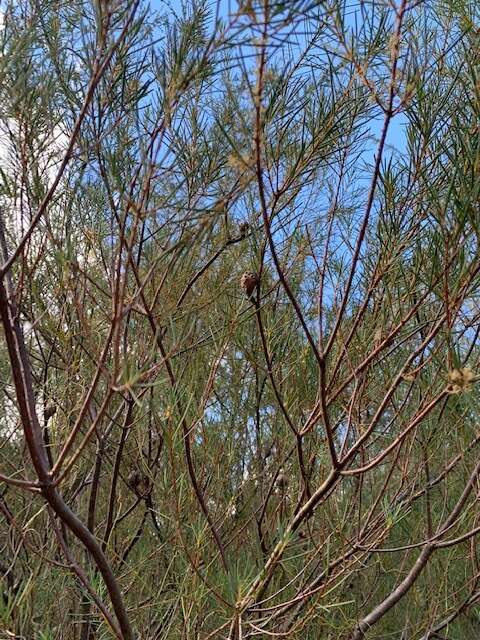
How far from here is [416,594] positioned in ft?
4.64

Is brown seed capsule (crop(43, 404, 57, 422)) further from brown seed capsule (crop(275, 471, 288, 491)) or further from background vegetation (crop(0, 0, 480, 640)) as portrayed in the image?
brown seed capsule (crop(275, 471, 288, 491))

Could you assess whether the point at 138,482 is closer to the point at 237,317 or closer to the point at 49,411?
the point at 49,411

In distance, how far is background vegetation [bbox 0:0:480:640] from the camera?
29.1 inches

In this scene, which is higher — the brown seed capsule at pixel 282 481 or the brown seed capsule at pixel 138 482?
the brown seed capsule at pixel 138 482

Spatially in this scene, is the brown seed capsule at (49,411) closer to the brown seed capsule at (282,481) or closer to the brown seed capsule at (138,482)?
the brown seed capsule at (138,482)

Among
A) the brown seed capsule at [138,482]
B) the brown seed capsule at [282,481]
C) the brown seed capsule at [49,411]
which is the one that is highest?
the brown seed capsule at [49,411]

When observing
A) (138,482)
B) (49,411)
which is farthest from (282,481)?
(49,411)

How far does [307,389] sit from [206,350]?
346 millimetres

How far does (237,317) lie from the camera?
104 centimetres

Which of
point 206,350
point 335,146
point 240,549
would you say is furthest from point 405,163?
point 240,549

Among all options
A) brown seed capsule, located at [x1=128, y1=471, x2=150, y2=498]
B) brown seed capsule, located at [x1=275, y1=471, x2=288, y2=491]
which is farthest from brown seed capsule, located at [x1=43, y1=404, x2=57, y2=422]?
brown seed capsule, located at [x1=275, y1=471, x2=288, y2=491]

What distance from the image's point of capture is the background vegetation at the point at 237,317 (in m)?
0.74

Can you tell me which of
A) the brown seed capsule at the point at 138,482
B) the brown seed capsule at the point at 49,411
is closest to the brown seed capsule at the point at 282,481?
the brown seed capsule at the point at 138,482

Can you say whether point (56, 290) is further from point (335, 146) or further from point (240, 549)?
point (240, 549)
